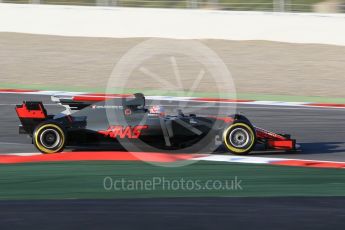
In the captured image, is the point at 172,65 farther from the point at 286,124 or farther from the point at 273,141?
the point at 273,141

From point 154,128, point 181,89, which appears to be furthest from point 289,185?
point 181,89

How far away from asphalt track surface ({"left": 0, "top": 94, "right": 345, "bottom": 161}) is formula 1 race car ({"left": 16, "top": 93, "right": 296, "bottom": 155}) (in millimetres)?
445

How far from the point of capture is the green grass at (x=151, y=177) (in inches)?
291

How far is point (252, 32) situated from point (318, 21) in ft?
6.38

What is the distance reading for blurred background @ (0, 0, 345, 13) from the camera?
19.7m

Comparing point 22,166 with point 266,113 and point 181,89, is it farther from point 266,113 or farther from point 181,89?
point 181,89

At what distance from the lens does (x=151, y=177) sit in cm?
829

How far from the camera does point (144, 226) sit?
19.2 ft

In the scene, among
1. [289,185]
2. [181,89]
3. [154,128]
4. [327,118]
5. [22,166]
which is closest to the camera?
Answer: [289,185]

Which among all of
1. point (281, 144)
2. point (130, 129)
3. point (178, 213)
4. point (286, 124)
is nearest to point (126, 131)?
point (130, 129)

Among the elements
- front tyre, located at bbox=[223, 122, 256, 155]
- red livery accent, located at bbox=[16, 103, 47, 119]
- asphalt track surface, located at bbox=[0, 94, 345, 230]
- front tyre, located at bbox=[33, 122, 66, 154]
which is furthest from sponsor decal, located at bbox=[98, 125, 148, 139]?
asphalt track surface, located at bbox=[0, 94, 345, 230]

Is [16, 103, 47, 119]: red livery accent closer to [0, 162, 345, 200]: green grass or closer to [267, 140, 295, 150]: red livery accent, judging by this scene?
[0, 162, 345, 200]: green grass

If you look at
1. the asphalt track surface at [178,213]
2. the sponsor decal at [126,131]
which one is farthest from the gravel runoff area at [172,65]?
the asphalt track surface at [178,213]

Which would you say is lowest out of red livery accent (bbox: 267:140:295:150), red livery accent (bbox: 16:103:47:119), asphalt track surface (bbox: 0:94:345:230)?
asphalt track surface (bbox: 0:94:345:230)
